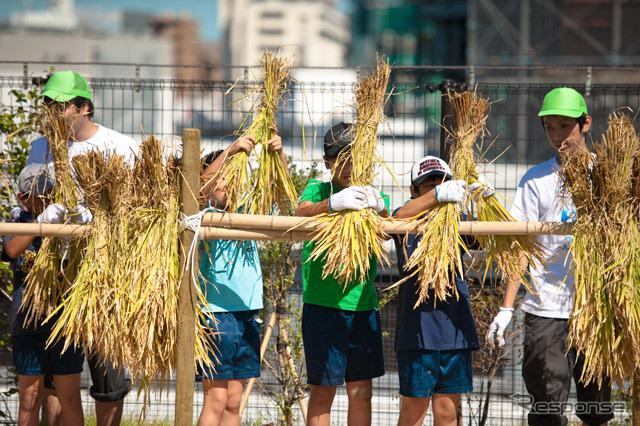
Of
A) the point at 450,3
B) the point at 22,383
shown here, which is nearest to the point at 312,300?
the point at 22,383

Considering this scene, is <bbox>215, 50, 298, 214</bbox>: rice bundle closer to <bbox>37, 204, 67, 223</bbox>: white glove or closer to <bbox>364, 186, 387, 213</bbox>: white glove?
<bbox>364, 186, 387, 213</bbox>: white glove

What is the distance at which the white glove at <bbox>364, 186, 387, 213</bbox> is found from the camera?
302 cm

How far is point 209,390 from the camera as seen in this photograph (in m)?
3.33

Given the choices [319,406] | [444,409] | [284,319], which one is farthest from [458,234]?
[284,319]

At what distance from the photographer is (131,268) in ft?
9.84

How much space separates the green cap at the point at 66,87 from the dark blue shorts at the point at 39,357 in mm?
1197

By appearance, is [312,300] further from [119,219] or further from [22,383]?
[22,383]

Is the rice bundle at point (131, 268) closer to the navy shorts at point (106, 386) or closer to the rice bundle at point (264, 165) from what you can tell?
the rice bundle at point (264, 165)

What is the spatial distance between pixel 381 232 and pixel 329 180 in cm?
53

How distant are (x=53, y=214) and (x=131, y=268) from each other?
49 cm

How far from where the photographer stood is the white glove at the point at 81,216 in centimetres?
318

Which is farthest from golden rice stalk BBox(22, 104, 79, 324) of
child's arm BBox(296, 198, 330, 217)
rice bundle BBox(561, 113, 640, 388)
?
rice bundle BBox(561, 113, 640, 388)

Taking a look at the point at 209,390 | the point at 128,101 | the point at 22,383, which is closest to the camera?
the point at 209,390

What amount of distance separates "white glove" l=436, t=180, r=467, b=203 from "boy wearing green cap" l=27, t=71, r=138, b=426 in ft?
5.00
